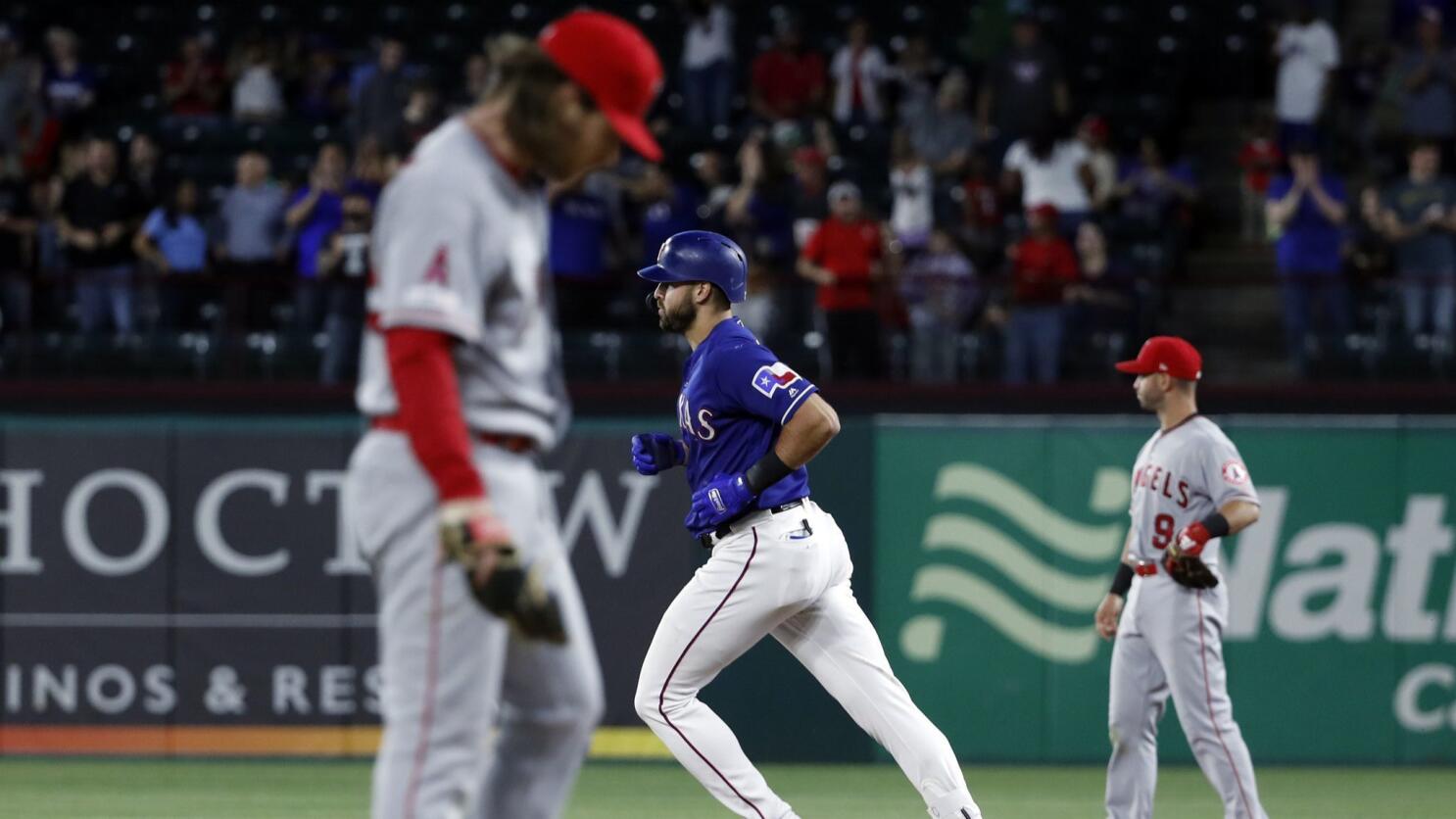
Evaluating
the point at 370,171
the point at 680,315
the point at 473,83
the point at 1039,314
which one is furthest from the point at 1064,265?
the point at 680,315

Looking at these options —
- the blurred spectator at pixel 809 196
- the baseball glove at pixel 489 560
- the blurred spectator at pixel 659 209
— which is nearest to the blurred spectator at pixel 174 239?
the blurred spectator at pixel 659 209

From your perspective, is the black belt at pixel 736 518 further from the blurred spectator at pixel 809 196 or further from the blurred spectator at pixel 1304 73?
the blurred spectator at pixel 1304 73

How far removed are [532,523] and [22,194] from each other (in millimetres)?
11726

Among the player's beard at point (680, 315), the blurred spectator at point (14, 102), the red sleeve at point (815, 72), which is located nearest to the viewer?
the player's beard at point (680, 315)

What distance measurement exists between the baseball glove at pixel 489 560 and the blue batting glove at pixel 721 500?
307 centimetres

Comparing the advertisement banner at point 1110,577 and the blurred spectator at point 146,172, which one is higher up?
the blurred spectator at point 146,172

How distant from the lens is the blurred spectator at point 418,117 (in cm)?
1497

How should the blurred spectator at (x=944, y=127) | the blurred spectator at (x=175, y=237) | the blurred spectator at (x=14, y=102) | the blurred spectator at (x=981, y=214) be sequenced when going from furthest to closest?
the blurred spectator at (x=14, y=102), the blurred spectator at (x=944, y=127), the blurred spectator at (x=981, y=214), the blurred spectator at (x=175, y=237)

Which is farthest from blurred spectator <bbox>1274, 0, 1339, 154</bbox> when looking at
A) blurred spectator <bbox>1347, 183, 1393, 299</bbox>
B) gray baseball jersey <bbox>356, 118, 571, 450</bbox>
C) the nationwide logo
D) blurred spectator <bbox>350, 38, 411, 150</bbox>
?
gray baseball jersey <bbox>356, 118, 571, 450</bbox>

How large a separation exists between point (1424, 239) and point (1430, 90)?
8.32 ft

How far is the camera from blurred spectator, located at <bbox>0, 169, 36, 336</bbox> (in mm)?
13578

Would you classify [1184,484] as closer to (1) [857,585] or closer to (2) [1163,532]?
(2) [1163,532]

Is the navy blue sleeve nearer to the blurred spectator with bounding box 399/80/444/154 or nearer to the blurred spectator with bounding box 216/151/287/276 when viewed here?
the blurred spectator with bounding box 216/151/287/276

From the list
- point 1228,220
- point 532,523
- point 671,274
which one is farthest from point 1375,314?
point 532,523
